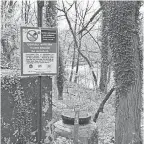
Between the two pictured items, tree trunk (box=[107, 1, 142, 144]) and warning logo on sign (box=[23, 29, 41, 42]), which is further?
tree trunk (box=[107, 1, 142, 144])

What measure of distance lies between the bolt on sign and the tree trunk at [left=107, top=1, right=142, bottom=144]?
2.19 m

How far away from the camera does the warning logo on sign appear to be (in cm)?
411

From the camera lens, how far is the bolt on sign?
13.5 feet

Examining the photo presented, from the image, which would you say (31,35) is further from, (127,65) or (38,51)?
(127,65)

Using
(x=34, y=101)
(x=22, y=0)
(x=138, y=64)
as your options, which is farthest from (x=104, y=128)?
(x=22, y=0)

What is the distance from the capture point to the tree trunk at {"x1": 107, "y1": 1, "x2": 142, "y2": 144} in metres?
5.82

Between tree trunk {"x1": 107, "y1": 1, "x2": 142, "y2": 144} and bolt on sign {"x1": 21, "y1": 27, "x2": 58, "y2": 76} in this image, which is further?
tree trunk {"x1": 107, "y1": 1, "x2": 142, "y2": 144}

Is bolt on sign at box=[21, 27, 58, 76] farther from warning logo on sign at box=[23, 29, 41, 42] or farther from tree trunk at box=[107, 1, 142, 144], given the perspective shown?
tree trunk at box=[107, 1, 142, 144]

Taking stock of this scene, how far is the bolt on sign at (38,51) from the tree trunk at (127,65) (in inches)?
86.2

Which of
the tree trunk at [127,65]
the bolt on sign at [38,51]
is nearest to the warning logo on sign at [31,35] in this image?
the bolt on sign at [38,51]

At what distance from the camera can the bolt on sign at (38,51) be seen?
13.5 ft

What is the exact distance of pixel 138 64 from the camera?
5.98 m

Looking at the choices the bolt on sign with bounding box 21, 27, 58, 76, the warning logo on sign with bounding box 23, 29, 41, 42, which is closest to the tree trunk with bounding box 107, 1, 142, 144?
the bolt on sign with bounding box 21, 27, 58, 76

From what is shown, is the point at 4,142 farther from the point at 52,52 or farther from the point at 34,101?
the point at 52,52
